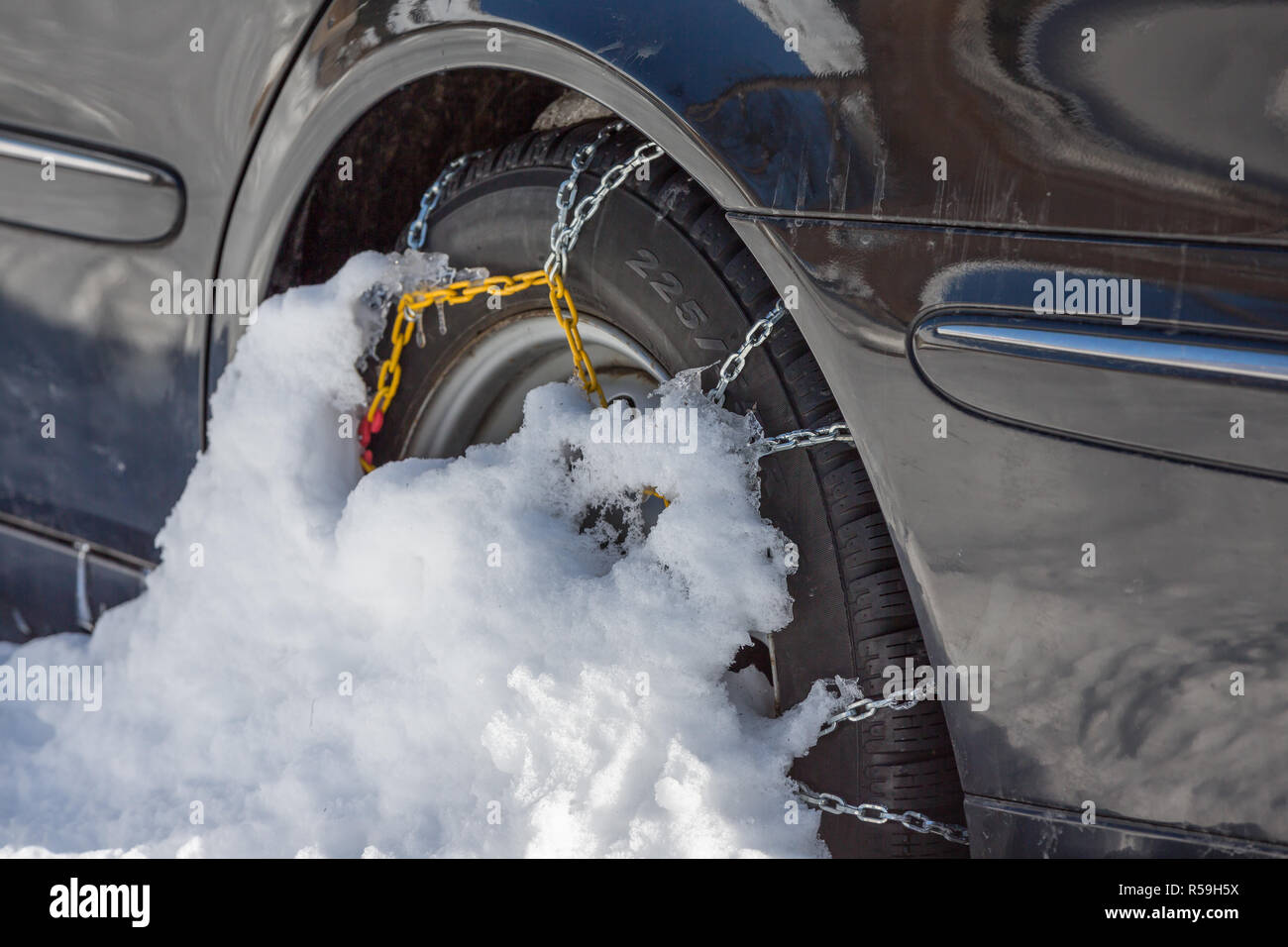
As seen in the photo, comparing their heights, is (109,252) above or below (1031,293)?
above

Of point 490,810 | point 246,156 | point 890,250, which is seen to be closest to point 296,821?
point 490,810

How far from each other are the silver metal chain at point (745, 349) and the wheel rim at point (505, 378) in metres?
0.24

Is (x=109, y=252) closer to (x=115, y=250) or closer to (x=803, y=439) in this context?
(x=115, y=250)

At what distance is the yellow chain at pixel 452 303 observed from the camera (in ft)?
5.43

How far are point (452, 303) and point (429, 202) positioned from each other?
0.66 feet

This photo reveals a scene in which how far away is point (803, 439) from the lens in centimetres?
138

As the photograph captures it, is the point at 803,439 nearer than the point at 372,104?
Yes

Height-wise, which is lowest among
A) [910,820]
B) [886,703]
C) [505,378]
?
[910,820]

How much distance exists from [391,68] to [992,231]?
3.24 ft

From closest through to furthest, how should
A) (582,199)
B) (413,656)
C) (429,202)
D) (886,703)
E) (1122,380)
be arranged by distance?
(1122,380), (886,703), (582,199), (413,656), (429,202)

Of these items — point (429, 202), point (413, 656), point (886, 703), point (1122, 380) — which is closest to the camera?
point (1122, 380)

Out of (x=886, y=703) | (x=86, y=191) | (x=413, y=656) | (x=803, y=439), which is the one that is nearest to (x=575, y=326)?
(x=803, y=439)

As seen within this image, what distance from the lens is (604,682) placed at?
1.54 m
